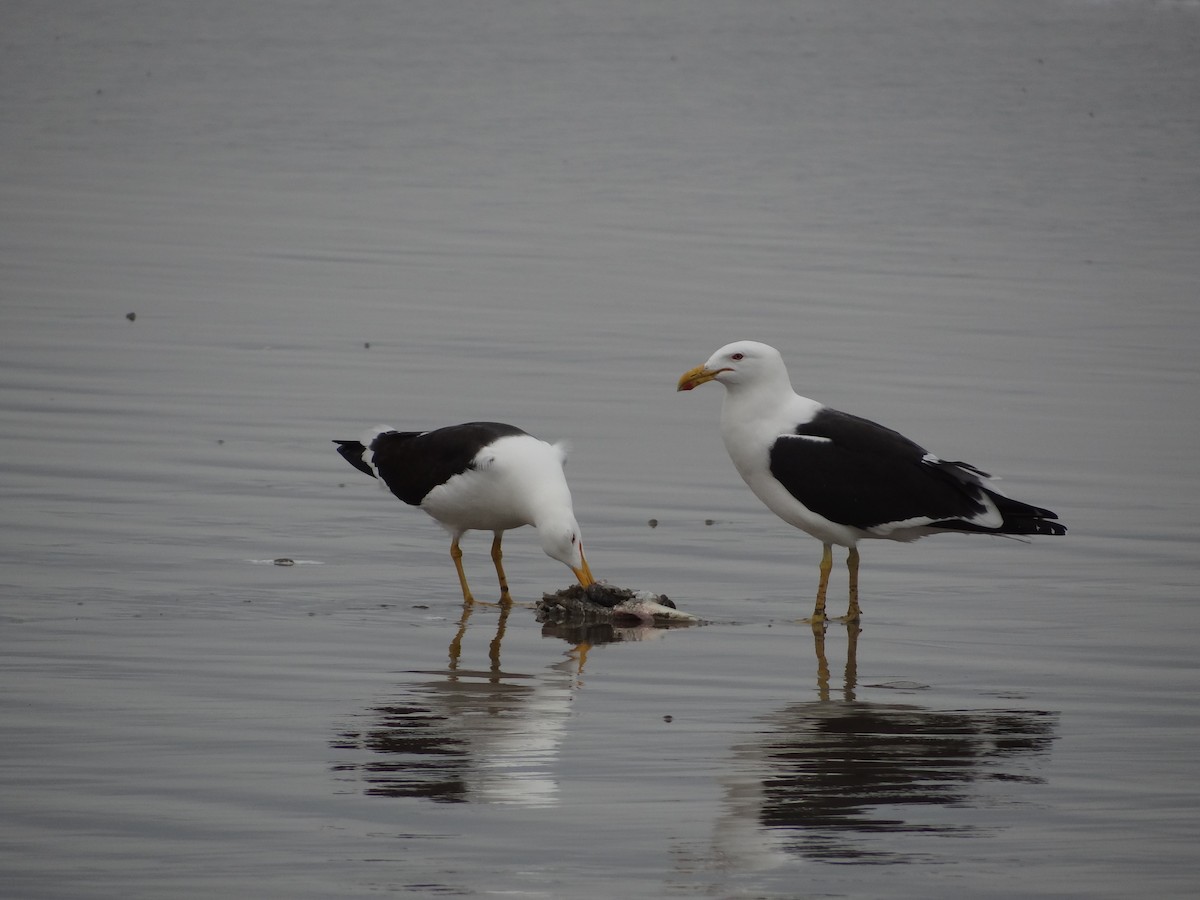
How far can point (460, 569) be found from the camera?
8898mm

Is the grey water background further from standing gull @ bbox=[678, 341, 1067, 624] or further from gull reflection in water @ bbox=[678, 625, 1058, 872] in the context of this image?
standing gull @ bbox=[678, 341, 1067, 624]

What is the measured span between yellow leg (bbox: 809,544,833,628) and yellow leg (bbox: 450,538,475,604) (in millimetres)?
1467

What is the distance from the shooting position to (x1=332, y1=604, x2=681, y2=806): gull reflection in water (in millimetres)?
5930

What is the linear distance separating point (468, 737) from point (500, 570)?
8.35 ft

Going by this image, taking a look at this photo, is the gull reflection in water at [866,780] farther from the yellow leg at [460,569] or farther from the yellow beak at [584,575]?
the yellow leg at [460,569]

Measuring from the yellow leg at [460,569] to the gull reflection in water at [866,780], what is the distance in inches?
74.4

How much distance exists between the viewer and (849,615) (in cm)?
848

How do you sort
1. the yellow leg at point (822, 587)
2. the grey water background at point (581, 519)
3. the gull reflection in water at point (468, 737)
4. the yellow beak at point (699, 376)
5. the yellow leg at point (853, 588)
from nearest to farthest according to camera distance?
the grey water background at point (581, 519)
the gull reflection in water at point (468, 737)
the yellow leg at point (822, 587)
the yellow leg at point (853, 588)
the yellow beak at point (699, 376)

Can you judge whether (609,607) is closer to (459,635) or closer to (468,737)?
(459,635)

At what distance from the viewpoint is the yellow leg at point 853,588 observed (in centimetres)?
848

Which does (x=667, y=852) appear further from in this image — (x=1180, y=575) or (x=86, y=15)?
(x=86, y=15)

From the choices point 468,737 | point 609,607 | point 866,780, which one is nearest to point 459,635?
point 609,607

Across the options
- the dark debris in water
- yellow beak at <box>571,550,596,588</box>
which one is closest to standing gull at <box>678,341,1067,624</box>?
the dark debris in water

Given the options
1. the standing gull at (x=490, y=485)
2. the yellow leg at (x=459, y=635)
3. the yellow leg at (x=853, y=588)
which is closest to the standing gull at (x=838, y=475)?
the yellow leg at (x=853, y=588)
